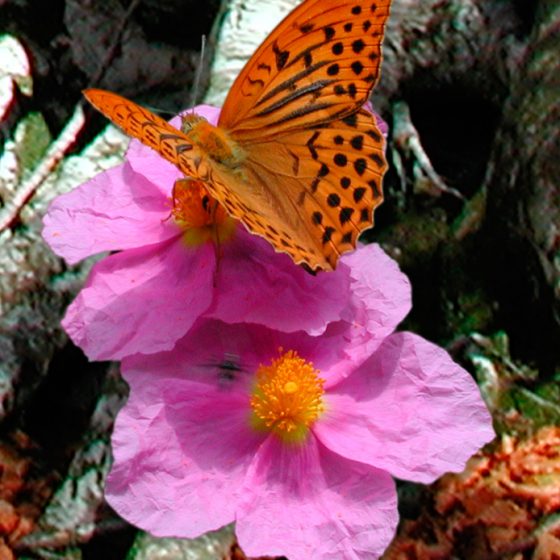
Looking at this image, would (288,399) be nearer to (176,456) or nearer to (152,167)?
(176,456)

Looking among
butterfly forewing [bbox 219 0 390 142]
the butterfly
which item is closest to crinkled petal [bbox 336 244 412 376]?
the butterfly

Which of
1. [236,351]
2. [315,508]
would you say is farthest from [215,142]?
[315,508]

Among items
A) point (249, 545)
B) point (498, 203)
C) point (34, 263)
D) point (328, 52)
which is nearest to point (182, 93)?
point (34, 263)

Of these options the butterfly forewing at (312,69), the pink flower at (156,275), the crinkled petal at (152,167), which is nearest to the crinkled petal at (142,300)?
the pink flower at (156,275)

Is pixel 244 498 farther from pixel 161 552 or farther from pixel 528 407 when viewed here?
pixel 528 407

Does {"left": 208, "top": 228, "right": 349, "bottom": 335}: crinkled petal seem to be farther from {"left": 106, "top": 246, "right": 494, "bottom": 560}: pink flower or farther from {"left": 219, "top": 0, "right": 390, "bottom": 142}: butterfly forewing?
{"left": 219, "top": 0, "right": 390, "bottom": 142}: butterfly forewing

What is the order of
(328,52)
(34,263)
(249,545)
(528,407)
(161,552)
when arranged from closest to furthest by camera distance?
1. (249,545)
2. (328,52)
3. (161,552)
4. (528,407)
5. (34,263)
